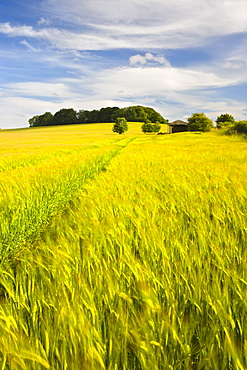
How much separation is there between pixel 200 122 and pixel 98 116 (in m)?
73.9

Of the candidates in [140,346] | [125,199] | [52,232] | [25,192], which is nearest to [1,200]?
[25,192]

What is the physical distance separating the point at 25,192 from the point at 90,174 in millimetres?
2967

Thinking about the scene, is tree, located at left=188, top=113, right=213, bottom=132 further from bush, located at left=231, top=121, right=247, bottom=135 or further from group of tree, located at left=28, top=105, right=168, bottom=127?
group of tree, located at left=28, top=105, right=168, bottom=127

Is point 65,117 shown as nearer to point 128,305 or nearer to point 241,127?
point 241,127

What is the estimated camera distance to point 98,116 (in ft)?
410

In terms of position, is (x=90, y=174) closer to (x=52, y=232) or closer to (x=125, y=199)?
(x=125, y=199)

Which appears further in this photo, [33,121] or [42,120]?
[33,121]

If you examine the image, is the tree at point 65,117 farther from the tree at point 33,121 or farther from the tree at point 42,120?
the tree at point 33,121

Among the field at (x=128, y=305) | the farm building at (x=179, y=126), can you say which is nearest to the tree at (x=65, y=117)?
the farm building at (x=179, y=126)

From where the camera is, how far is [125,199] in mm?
3232

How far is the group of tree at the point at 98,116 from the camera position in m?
123

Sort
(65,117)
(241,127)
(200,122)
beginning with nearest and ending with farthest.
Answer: (241,127) < (200,122) < (65,117)

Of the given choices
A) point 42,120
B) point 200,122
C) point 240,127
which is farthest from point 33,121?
point 240,127

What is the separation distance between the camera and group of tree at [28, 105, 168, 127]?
123400 millimetres
